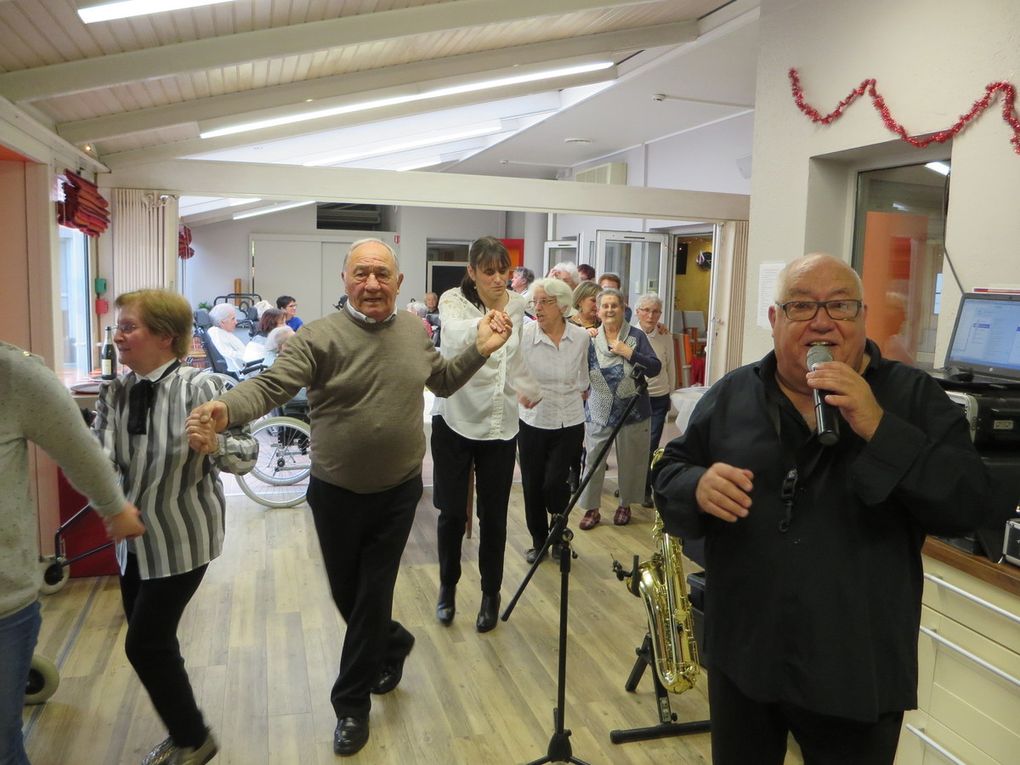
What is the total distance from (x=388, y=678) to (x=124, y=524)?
1408mm

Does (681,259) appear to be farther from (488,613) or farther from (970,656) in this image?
(970,656)

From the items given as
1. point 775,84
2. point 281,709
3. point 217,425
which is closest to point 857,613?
point 217,425

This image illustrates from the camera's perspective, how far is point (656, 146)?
10203 mm

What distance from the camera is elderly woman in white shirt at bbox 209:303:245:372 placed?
702 cm

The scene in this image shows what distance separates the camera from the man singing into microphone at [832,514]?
1334mm

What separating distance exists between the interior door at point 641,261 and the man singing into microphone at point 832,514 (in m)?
8.65

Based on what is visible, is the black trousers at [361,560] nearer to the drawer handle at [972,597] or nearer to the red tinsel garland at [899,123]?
the drawer handle at [972,597]

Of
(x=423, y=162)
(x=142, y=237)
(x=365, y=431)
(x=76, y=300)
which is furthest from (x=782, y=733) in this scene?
(x=423, y=162)

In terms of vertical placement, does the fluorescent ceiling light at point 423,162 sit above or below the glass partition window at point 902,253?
above

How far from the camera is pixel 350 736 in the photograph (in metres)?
2.58

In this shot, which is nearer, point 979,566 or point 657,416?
point 979,566

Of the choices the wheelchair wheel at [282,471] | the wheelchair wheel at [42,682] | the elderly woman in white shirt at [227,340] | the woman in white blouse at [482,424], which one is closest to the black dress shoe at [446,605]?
the woman in white blouse at [482,424]

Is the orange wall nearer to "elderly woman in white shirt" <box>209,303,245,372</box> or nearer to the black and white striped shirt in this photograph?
the black and white striped shirt

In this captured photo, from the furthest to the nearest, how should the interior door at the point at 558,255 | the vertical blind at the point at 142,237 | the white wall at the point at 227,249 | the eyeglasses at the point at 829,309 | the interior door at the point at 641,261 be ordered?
1. the white wall at the point at 227,249
2. the interior door at the point at 558,255
3. the interior door at the point at 641,261
4. the vertical blind at the point at 142,237
5. the eyeglasses at the point at 829,309
